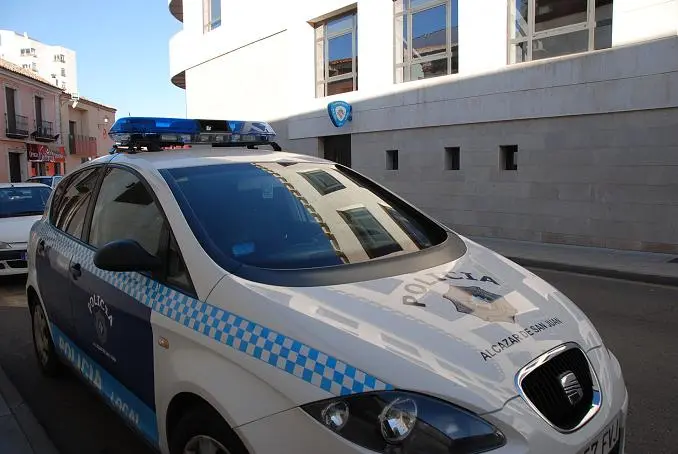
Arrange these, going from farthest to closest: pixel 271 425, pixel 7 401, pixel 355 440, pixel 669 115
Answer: pixel 669 115
pixel 7 401
pixel 271 425
pixel 355 440

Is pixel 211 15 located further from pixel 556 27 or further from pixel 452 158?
pixel 556 27

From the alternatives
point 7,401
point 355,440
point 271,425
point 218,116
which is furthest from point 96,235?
point 218,116

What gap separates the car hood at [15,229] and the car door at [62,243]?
3.78 meters

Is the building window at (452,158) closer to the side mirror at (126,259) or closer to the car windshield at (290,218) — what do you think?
the car windshield at (290,218)

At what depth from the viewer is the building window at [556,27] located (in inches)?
432

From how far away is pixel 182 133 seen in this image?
401 cm

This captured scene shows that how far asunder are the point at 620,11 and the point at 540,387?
34.7 ft

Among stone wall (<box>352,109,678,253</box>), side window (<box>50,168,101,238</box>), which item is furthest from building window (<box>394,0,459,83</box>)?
side window (<box>50,168,101,238</box>)

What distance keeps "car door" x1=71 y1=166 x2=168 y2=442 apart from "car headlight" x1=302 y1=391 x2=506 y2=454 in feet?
3.69

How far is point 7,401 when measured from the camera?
383cm

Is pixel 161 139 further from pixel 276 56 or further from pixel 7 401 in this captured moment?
pixel 276 56

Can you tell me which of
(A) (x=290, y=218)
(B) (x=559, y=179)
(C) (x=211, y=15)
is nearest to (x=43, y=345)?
(A) (x=290, y=218)

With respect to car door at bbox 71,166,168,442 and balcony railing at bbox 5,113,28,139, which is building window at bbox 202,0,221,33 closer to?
balcony railing at bbox 5,113,28,139

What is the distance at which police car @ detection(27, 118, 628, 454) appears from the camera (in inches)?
69.9
